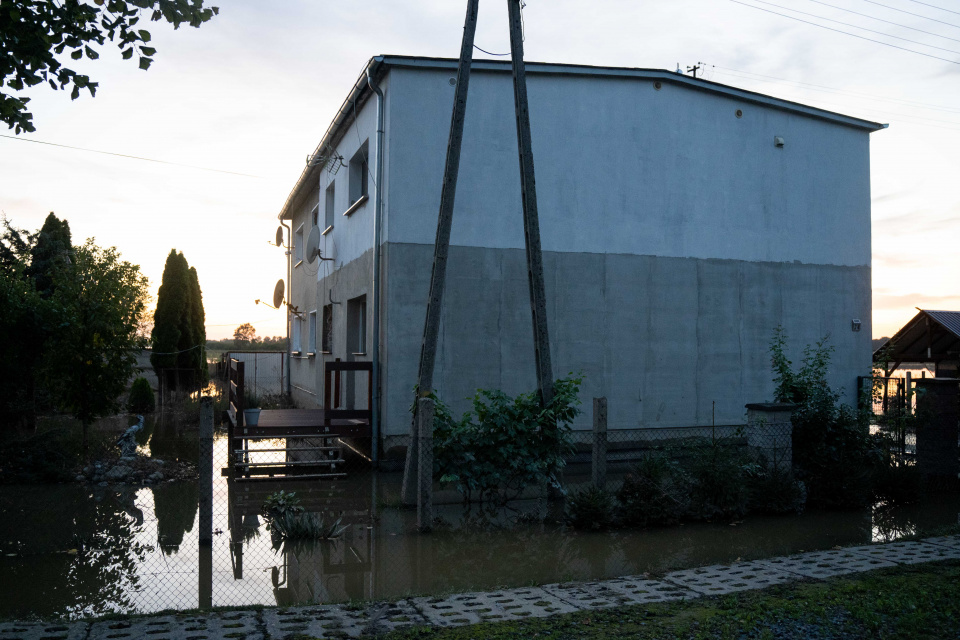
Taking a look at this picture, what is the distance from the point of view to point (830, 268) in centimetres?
1495

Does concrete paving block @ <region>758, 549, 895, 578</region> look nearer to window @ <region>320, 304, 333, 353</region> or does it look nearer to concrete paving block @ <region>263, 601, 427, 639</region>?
concrete paving block @ <region>263, 601, 427, 639</region>

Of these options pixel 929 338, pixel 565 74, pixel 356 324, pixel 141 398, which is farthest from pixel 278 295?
pixel 929 338

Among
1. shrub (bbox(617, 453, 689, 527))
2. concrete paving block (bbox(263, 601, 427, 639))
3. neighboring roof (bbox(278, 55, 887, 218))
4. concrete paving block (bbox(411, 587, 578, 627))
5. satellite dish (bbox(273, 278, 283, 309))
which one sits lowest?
concrete paving block (bbox(411, 587, 578, 627))

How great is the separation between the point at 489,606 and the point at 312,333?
15598mm

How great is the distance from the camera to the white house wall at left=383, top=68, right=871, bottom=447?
12.0 meters

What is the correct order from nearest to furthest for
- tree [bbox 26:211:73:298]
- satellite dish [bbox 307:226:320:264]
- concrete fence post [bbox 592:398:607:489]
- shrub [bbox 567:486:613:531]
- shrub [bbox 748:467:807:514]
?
1. shrub [bbox 567:486:613:531]
2. concrete fence post [bbox 592:398:607:489]
3. shrub [bbox 748:467:807:514]
4. satellite dish [bbox 307:226:320:264]
5. tree [bbox 26:211:73:298]

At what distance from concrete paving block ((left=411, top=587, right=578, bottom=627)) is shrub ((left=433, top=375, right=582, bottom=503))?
10.0ft

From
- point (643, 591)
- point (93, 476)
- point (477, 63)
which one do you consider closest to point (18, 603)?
point (643, 591)

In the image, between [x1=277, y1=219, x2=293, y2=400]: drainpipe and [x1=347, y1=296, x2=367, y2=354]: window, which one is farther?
[x1=277, y1=219, x2=293, y2=400]: drainpipe

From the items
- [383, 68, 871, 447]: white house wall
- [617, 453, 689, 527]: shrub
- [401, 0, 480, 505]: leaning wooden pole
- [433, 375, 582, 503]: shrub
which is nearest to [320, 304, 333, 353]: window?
[383, 68, 871, 447]: white house wall

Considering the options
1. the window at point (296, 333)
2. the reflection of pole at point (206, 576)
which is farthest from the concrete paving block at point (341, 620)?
the window at point (296, 333)

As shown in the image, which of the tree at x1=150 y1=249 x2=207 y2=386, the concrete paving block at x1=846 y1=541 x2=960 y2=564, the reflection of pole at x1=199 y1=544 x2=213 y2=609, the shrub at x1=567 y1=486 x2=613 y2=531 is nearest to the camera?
the reflection of pole at x1=199 y1=544 x2=213 y2=609

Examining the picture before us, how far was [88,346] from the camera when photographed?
40.0 ft

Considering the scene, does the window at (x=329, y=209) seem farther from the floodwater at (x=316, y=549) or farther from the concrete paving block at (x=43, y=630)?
the concrete paving block at (x=43, y=630)
